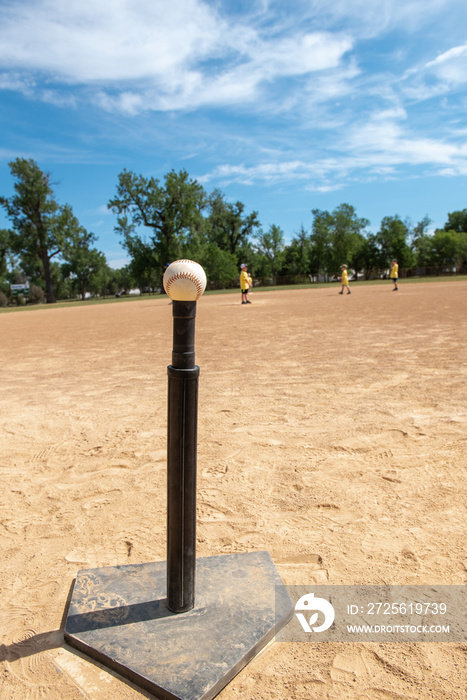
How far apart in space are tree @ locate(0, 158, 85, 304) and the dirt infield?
5487cm

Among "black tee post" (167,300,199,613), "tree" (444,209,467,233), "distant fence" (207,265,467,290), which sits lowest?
"black tee post" (167,300,199,613)

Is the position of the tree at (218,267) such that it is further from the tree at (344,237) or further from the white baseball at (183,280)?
the white baseball at (183,280)

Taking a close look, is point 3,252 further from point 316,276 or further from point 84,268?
point 316,276

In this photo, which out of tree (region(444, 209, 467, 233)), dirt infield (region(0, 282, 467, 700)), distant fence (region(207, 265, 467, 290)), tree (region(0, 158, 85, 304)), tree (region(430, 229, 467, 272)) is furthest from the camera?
tree (region(444, 209, 467, 233))

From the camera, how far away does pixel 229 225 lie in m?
74.2

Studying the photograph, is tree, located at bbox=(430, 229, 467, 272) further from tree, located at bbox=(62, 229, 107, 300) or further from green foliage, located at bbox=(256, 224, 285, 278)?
tree, located at bbox=(62, 229, 107, 300)

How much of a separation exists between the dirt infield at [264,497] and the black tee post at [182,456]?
38 cm

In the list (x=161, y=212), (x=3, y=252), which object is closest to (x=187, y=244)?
(x=161, y=212)

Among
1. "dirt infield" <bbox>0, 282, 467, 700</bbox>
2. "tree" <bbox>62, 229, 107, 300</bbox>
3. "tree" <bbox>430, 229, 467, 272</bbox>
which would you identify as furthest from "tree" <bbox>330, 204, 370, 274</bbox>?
"dirt infield" <bbox>0, 282, 467, 700</bbox>

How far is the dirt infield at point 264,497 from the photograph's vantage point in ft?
5.41

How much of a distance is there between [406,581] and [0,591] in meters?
1.84

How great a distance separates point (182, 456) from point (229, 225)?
247 feet

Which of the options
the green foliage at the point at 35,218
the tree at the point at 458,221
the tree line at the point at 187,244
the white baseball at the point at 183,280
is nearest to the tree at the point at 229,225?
the tree line at the point at 187,244

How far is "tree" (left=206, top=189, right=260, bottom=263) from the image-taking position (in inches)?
2874
